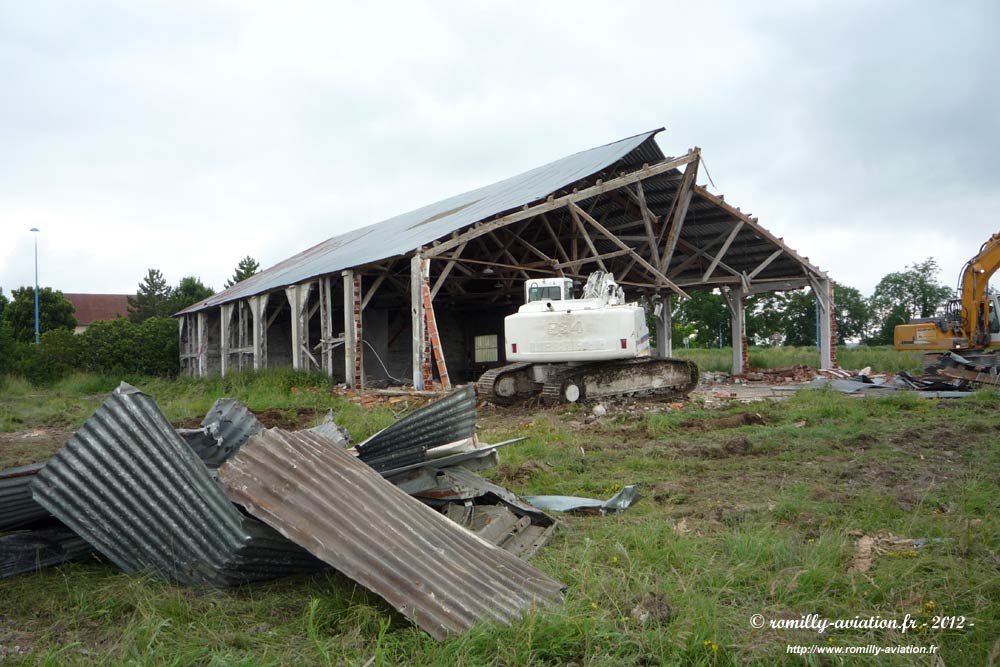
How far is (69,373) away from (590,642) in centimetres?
2501

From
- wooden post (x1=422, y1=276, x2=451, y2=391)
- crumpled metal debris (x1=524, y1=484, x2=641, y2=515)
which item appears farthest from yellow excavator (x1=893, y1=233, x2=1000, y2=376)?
crumpled metal debris (x1=524, y1=484, x2=641, y2=515)

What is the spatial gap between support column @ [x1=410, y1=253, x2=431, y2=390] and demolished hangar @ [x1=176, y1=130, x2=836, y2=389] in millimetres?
27

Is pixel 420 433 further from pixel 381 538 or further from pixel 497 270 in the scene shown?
pixel 497 270

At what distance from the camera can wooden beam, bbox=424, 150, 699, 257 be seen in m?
14.5

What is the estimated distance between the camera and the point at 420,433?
514cm

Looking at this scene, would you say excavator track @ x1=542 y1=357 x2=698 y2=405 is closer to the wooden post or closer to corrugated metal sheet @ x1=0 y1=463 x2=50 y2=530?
the wooden post

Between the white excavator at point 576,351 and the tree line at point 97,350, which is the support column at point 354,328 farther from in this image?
the tree line at point 97,350

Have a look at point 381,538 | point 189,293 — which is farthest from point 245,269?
point 381,538

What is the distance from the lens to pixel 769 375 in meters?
20.5

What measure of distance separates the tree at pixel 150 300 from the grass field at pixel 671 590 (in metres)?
54.9

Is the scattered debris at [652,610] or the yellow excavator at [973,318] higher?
the yellow excavator at [973,318]

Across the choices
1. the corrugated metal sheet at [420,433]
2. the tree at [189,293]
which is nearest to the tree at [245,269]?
the tree at [189,293]

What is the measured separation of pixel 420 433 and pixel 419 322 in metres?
9.06

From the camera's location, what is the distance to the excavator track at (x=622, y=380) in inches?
533
